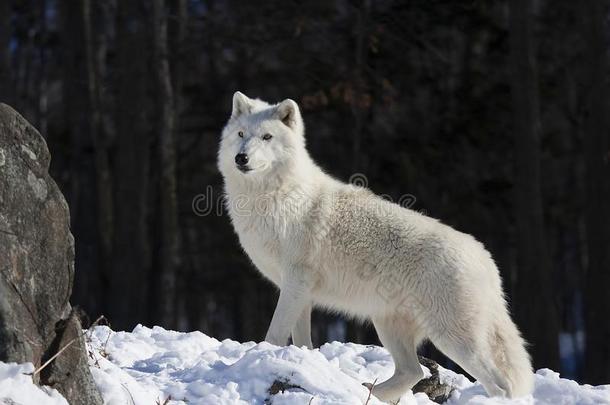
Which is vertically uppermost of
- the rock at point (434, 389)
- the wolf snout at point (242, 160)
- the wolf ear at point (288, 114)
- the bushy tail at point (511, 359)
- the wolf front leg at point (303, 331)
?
the wolf ear at point (288, 114)

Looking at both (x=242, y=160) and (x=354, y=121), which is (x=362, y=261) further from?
(x=354, y=121)

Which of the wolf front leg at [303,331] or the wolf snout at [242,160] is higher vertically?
the wolf snout at [242,160]

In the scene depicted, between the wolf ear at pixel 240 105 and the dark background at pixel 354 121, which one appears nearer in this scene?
the wolf ear at pixel 240 105

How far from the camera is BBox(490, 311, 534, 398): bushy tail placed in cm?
706

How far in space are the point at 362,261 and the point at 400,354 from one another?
835 mm

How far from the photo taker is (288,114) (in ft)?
26.8

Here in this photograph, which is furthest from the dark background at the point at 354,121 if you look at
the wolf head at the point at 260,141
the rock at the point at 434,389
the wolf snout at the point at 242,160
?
the wolf snout at the point at 242,160

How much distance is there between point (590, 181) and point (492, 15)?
666cm

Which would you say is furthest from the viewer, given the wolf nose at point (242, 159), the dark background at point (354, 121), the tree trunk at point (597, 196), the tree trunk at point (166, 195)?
the tree trunk at point (166, 195)

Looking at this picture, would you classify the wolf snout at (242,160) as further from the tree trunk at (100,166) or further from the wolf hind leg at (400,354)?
the tree trunk at (100,166)

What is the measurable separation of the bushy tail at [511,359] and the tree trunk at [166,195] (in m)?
9.78

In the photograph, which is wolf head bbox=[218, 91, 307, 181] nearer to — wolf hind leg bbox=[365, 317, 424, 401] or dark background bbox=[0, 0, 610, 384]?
wolf hind leg bbox=[365, 317, 424, 401]

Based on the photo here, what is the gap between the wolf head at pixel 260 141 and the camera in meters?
7.72

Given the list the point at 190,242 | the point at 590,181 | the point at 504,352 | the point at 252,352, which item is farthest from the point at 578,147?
the point at 252,352
